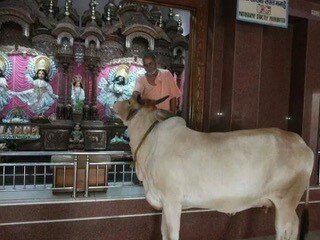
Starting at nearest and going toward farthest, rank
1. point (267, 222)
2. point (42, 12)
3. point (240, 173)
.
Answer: point (240, 173) → point (267, 222) → point (42, 12)

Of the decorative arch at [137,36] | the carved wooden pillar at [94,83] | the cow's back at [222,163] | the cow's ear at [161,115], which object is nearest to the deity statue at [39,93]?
the carved wooden pillar at [94,83]

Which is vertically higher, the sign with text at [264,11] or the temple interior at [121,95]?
the sign with text at [264,11]

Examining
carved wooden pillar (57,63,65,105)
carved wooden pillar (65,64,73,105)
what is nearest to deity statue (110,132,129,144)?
carved wooden pillar (65,64,73,105)

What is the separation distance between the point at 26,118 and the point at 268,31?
6.68 meters

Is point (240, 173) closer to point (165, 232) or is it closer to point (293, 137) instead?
point (293, 137)

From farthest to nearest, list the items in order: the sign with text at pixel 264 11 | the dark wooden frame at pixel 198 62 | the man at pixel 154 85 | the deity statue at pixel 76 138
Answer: the deity statue at pixel 76 138, the dark wooden frame at pixel 198 62, the sign with text at pixel 264 11, the man at pixel 154 85

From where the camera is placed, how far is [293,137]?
10.9ft

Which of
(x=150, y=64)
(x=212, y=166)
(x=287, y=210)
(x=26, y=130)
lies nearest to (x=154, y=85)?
(x=150, y=64)

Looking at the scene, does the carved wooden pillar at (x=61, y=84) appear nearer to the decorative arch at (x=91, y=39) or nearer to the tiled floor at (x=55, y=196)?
the decorative arch at (x=91, y=39)

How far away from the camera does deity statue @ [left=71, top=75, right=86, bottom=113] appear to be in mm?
9113

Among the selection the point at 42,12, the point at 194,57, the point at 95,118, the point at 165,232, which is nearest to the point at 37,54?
the point at 42,12

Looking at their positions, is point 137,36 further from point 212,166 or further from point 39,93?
point 212,166

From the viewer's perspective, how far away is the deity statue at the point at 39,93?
29.4ft

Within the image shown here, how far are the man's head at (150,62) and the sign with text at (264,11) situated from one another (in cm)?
173
